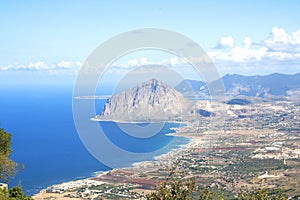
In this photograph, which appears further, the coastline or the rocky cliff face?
the rocky cliff face

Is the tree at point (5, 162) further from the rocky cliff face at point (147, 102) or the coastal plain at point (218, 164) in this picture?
the rocky cliff face at point (147, 102)

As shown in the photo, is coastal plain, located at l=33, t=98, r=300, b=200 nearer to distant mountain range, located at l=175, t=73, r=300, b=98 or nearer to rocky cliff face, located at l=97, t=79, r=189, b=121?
rocky cliff face, located at l=97, t=79, r=189, b=121

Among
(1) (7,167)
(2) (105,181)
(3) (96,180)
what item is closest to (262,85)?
(3) (96,180)

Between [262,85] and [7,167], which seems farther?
[262,85]

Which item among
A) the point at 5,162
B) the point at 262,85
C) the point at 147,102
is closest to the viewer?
the point at 5,162

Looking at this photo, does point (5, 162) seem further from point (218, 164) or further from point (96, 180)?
point (218, 164)

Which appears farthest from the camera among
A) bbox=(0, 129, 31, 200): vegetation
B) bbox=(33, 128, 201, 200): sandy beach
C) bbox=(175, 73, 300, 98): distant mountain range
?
bbox=(175, 73, 300, 98): distant mountain range

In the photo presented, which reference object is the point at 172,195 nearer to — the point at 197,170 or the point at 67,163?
the point at 197,170

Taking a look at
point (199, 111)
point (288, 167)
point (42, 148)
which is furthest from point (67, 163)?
point (199, 111)

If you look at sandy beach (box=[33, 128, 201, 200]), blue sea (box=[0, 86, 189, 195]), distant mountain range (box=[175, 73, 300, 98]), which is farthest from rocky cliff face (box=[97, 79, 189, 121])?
distant mountain range (box=[175, 73, 300, 98])
